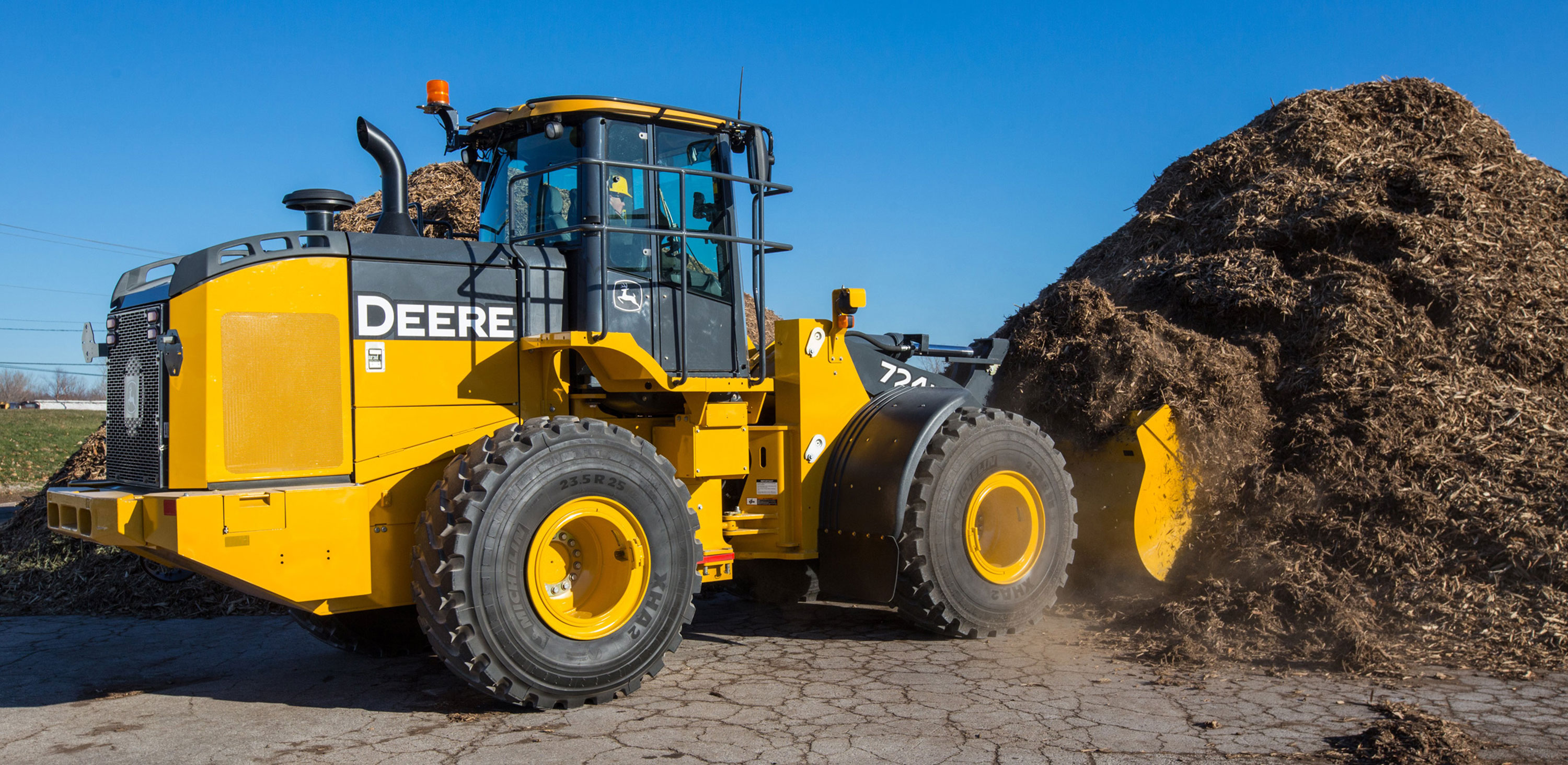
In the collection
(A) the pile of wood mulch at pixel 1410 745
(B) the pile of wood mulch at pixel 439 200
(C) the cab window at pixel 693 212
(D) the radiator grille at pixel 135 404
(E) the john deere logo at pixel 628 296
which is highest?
(B) the pile of wood mulch at pixel 439 200

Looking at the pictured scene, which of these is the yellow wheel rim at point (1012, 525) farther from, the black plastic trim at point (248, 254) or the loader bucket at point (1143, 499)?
the black plastic trim at point (248, 254)

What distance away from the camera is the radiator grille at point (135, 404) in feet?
18.0

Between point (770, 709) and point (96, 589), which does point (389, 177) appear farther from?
point (96, 589)

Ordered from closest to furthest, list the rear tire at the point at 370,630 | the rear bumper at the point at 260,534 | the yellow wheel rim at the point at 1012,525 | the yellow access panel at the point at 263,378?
the rear bumper at the point at 260,534 < the yellow access panel at the point at 263,378 < the rear tire at the point at 370,630 < the yellow wheel rim at the point at 1012,525

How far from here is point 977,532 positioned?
7.46 metres

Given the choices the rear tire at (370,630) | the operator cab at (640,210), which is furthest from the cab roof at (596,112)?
the rear tire at (370,630)

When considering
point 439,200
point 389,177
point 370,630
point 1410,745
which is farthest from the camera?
point 439,200

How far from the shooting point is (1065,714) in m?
5.46

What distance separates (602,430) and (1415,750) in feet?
12.7

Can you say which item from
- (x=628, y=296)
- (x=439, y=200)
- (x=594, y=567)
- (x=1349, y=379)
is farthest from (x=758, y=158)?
(x=439, y=200)

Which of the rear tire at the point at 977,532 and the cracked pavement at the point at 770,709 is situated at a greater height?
the rear tire at the point at 977,532

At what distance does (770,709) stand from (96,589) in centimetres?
614

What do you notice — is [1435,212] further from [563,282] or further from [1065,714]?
[563,282]

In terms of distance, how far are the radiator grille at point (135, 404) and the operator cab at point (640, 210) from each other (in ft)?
6.25
